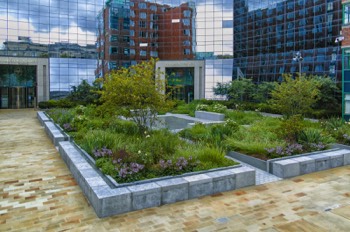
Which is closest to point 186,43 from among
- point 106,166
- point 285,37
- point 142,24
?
point 142,24

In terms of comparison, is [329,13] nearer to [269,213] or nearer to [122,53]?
[122,53]

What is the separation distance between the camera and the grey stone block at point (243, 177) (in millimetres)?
8750

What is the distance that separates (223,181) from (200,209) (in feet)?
4.66

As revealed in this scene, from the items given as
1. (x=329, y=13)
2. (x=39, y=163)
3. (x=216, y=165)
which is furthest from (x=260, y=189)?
(x=329, y=13)

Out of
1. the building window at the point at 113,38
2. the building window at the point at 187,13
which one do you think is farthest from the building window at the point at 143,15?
the building window at the point at 187,13

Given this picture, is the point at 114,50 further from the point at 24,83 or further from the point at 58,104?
the point at 58,104

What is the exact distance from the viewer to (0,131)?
1998cm

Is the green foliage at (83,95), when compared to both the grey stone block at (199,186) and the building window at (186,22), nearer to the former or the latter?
the building window at (186,22)

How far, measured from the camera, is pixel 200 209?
7.31m

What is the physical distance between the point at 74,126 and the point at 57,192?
894 cm

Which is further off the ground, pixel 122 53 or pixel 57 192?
pixel 122 53

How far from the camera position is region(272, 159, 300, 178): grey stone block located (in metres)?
9.74

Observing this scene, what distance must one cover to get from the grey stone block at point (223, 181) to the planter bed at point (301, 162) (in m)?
1.96

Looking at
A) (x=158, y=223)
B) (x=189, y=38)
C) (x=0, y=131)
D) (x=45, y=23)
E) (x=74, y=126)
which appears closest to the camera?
(x=158, y=223)
